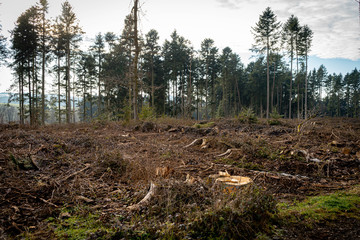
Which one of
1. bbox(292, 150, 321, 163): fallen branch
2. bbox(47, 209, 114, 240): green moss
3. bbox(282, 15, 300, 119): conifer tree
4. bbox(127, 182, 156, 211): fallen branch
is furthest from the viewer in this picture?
bbox(282, 15, 300, 119): conifer tree

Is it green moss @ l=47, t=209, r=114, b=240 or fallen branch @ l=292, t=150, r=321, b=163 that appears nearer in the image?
green moss @ l=47, t=209, r=114, b=240

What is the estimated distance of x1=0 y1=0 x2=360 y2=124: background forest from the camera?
1695 cm

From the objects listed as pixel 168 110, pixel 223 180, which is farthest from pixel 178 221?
pixel 168 110

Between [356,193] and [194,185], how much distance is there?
3.36 m

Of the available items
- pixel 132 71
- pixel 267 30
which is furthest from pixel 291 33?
pixel 132 71

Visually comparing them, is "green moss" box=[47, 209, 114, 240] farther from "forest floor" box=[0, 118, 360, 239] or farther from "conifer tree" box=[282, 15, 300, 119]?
"conifer tree" box=[282, 15, 300, 119]

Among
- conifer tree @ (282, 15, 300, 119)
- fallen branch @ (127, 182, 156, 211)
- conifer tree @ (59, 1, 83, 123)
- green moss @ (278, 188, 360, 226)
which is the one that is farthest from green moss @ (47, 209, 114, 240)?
conifer tree @ (282, 15, 300, 119)

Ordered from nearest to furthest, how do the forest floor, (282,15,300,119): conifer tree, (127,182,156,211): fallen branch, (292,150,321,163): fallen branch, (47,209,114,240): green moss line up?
(47,209,114,240): green moss
the forest floor
(127,182,156,211): fallen branch
(292,150,321,163): fallen branch
(282,15,300,119): conifer tree

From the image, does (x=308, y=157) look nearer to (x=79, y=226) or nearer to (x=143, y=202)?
(x=143, y=202)

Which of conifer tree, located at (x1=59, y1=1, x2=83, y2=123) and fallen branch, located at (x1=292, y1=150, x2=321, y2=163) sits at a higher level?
conifer tree, located at (x1=59, y1=1, x2=83, y2=123)

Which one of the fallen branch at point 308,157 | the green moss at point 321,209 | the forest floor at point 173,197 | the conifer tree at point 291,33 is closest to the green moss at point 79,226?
the forest floor at point 173,197

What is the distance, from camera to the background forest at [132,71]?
667 inches

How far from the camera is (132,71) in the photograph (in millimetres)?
17281

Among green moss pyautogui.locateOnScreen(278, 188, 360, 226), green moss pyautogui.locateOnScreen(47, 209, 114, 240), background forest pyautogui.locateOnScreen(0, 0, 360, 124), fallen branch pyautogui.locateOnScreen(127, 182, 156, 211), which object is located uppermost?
background forest pyautogui.locateOnScreen(0, 0, 360, 124)
